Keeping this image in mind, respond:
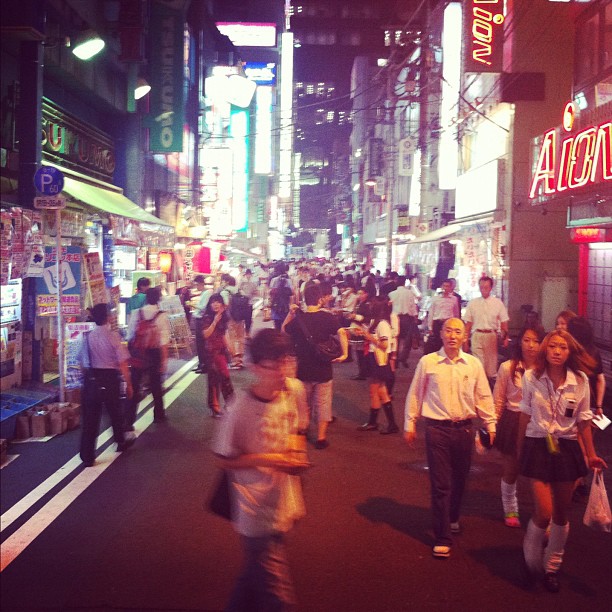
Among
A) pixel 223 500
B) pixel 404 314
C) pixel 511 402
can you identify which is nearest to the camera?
pixel 223 500

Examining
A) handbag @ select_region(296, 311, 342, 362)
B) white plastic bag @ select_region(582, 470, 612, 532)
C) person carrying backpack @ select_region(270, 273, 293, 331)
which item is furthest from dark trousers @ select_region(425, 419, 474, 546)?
person carrying backpack @ select_region(270, 273, 293, 331)

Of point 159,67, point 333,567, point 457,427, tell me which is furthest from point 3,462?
point 159,67

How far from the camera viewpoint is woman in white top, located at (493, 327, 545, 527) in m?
5.99

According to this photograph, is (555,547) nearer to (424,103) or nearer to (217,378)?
(217,378)

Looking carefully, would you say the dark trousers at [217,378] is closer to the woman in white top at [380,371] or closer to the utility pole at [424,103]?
the woman in white top at [380,371]

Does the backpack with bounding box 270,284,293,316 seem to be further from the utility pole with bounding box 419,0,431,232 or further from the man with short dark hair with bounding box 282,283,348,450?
the utility pole with bounding box 419,0,431,232

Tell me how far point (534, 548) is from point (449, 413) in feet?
3.62

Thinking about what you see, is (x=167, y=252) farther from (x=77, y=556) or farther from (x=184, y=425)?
(x=77, y=556)

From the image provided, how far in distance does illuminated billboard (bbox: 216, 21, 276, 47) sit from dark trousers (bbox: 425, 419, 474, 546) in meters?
41.5

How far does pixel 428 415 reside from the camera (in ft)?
17.9

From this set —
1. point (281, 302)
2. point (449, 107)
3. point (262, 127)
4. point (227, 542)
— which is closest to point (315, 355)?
point (227, 542)

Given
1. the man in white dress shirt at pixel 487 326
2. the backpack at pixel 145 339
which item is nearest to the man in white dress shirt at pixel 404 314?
the man in white dress shirt at pixel 487 326

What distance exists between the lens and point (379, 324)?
9.77 meters

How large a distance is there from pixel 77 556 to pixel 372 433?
505 centimetres
